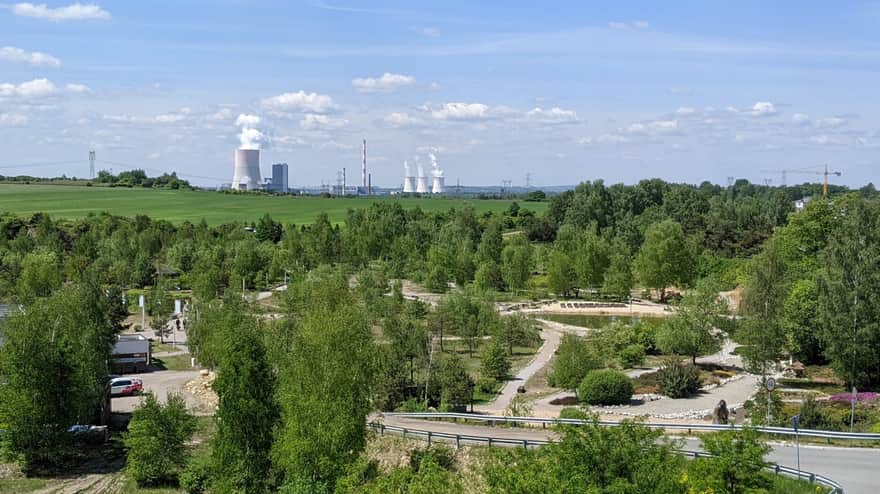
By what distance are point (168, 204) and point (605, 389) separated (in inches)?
4669

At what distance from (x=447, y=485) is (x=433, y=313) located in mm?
34329

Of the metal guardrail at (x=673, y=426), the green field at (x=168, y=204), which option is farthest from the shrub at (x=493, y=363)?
the green field at (x=168, y=204)

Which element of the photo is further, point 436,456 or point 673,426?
point 673,426

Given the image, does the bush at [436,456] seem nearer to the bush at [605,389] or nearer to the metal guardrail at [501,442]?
the metal guardrail at [501,442]

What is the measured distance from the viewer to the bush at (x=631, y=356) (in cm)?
4172

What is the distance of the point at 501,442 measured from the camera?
78.4 feet

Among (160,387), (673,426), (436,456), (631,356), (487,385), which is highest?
(673,426)

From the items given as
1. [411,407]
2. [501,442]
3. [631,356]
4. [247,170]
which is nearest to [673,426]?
[501,442]

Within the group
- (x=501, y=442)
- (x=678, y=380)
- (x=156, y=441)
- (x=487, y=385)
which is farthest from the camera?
(x=487, y=385)

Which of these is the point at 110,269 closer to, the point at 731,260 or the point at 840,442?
the point at 731,260

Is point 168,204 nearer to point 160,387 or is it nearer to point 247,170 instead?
point 247,170

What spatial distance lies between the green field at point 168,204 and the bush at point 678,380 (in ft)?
285

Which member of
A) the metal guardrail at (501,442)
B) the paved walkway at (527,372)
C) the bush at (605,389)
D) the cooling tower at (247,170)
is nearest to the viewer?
the metal guardrail at (501,442)

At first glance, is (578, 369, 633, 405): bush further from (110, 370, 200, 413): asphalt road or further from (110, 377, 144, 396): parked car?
(110, 377, 144, 396): parked car
